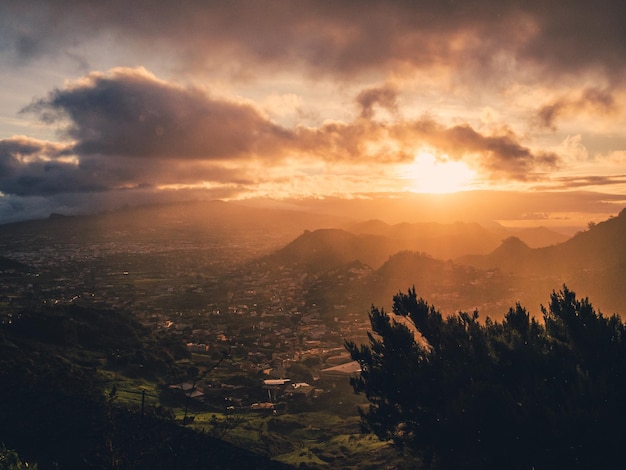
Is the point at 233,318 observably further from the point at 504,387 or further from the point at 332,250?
the point at 504,387

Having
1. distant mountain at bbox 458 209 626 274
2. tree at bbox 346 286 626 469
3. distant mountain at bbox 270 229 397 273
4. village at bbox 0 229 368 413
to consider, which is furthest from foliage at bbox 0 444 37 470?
distant mountain at bbox 270 229 397 273

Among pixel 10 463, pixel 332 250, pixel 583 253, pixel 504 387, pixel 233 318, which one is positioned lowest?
pixel 233 318

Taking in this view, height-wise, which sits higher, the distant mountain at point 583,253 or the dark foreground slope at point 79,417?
the distant mountain at point 583,253

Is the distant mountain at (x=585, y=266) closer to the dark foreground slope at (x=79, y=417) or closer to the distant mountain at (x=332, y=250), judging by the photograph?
the distant mountain at (x=332, y=250)

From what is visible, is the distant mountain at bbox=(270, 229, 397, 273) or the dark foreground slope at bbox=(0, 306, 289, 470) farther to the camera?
the distant mountain at bbox=(270, 229, 397, 273)

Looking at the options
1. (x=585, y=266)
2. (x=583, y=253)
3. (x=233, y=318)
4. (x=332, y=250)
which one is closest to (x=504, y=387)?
(x=233, y=318)

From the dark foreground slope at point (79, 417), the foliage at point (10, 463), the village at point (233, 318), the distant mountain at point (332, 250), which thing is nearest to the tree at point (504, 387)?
the village at point (233, 318)

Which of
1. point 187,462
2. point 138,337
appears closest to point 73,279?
point 138,337

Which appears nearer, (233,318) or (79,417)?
(79,417)

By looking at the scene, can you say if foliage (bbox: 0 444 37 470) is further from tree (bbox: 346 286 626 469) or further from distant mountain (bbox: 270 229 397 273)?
distant mountain (bbox: 270 229 397 273)
